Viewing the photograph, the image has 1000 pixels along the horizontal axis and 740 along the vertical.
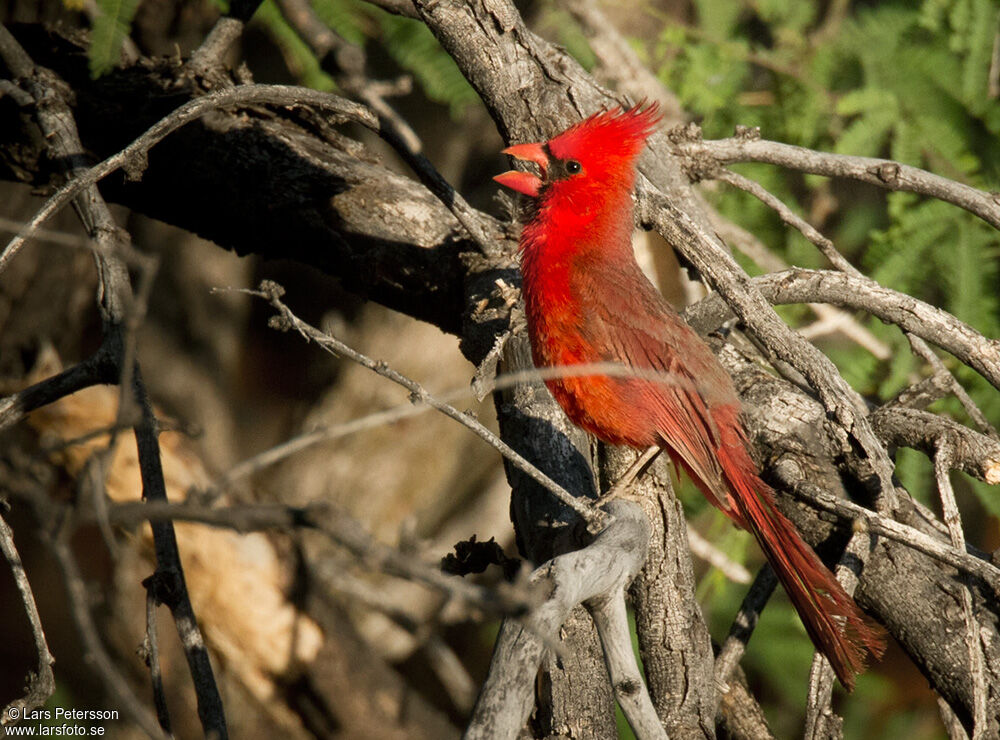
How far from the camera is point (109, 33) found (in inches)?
118

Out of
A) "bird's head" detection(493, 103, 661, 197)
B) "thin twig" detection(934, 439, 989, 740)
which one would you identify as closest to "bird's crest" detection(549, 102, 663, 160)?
"bird's head" detection(493, 103, 661, 197)

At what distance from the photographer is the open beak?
9.38 feet

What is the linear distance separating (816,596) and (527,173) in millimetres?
1491

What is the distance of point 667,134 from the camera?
127 inches

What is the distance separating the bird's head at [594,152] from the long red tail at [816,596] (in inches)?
41.2

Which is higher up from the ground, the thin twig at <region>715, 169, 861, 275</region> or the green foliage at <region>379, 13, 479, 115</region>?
the green foliage at <region>379, 13, 479, 115</region>

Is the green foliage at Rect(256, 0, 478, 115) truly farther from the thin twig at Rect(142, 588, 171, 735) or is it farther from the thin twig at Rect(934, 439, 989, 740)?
the thin twig at Rect(142, 588, 171, 735)

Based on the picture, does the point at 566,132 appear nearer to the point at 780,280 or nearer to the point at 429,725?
the point at 780,280

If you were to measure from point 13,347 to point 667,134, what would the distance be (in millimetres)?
2869

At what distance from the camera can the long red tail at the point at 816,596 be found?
2.33 metres

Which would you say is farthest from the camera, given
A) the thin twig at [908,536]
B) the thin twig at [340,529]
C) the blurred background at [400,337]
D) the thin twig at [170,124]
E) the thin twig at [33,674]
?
the blurred background at [400,337]

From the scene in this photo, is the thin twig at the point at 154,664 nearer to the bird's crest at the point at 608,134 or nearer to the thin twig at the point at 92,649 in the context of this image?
the thin twig at the point at 92,649

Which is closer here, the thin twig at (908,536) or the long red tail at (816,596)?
the thin twig at (908,536)

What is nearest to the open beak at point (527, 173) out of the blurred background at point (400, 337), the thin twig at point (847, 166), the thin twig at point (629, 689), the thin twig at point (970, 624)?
the thin twig at point (847, 166)
